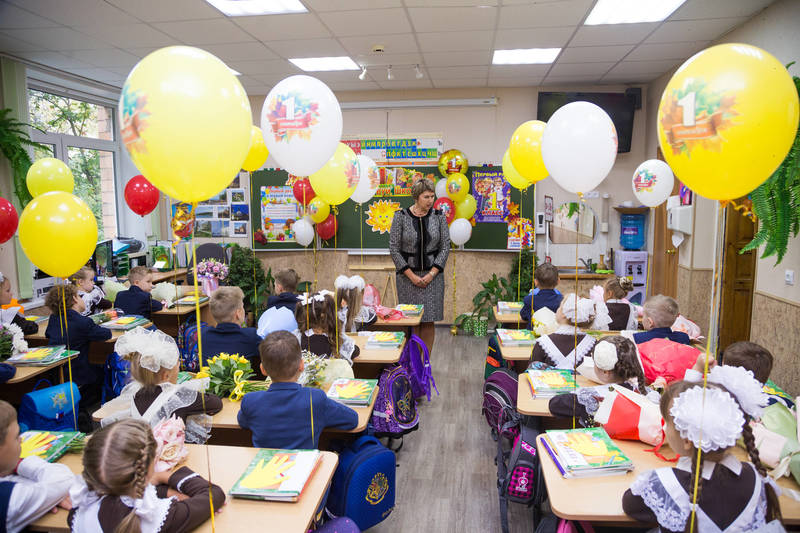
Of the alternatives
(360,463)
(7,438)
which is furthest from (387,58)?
(7,438)

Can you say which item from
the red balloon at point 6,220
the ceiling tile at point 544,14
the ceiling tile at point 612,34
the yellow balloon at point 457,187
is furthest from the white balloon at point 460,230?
the red balloon at point 6,220

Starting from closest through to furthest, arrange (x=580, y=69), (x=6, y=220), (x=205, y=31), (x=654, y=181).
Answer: (x=6, y=220), (x=205, y=31), (x=654, y=181), (x=580, y=69)

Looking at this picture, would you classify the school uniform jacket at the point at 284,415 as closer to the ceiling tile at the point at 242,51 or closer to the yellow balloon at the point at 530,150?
the yellow balloon at the point at 530,150

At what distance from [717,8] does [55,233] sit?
15.3 ft

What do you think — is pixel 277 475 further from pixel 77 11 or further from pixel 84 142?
pixel 84 142

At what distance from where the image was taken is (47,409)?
2613mm

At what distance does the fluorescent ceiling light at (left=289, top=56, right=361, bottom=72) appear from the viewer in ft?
16.3

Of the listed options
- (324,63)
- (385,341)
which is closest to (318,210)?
(324,63)

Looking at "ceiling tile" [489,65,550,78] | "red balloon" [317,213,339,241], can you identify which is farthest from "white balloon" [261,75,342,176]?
"red balloon" [317,213,339,241]

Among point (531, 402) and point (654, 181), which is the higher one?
point (654, 181)

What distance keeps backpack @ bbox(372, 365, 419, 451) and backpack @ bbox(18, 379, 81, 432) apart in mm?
1606

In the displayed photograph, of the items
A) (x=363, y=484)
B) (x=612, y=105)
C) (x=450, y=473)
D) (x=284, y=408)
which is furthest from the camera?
(x=612, y=105)

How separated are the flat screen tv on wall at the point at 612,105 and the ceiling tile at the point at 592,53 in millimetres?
851

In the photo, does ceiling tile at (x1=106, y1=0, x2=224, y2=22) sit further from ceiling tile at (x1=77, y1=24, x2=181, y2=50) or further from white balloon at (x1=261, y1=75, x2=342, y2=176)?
white balloon at (x1=261, y1=75, x2=342, y2=176)
